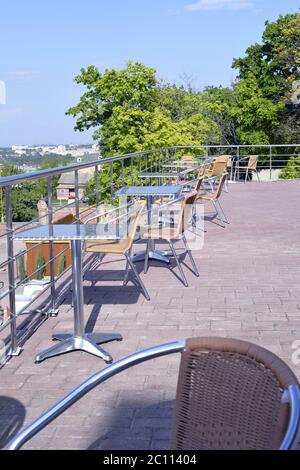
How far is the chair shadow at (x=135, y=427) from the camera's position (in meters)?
2.77

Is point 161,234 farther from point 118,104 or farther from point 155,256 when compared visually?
point 118,104

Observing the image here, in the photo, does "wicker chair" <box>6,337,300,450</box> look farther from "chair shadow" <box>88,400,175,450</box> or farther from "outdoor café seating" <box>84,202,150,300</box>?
"outdoor café seating" <box>84,202,150,300</box>

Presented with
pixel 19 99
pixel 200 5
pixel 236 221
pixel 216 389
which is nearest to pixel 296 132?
pixel 200 5

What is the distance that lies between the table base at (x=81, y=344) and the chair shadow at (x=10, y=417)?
605mm

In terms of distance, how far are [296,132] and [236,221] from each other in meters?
25.2

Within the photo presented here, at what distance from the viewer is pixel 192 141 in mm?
32719

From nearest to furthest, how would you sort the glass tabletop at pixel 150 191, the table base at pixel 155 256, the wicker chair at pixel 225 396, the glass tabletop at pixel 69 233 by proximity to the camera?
the wicker chair at pixel 225 396
the glass tabletop at pixel 69 233
the glass tabletop at pixel 150 191
the table base at pixel 155 256

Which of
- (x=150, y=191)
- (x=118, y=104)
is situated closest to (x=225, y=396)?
(x=150, y=191)

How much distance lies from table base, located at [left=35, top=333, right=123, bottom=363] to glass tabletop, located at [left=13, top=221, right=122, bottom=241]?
670mm

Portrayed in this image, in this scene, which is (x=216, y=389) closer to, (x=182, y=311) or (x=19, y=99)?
(x=182, y=311)

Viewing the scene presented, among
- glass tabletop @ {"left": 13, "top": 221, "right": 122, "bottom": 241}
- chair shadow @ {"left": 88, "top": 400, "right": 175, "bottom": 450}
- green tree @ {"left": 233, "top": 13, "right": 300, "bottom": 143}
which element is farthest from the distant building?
green tree @ {"left": 233, "top": 13, "right": 300, "bottom": 143}

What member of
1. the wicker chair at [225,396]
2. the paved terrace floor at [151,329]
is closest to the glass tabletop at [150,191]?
the paved terrace floor at [151,329]

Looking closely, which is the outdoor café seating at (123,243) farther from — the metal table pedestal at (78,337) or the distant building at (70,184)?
the metal table pedestal at (78,337)

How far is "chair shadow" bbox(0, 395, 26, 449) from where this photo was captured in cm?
292
